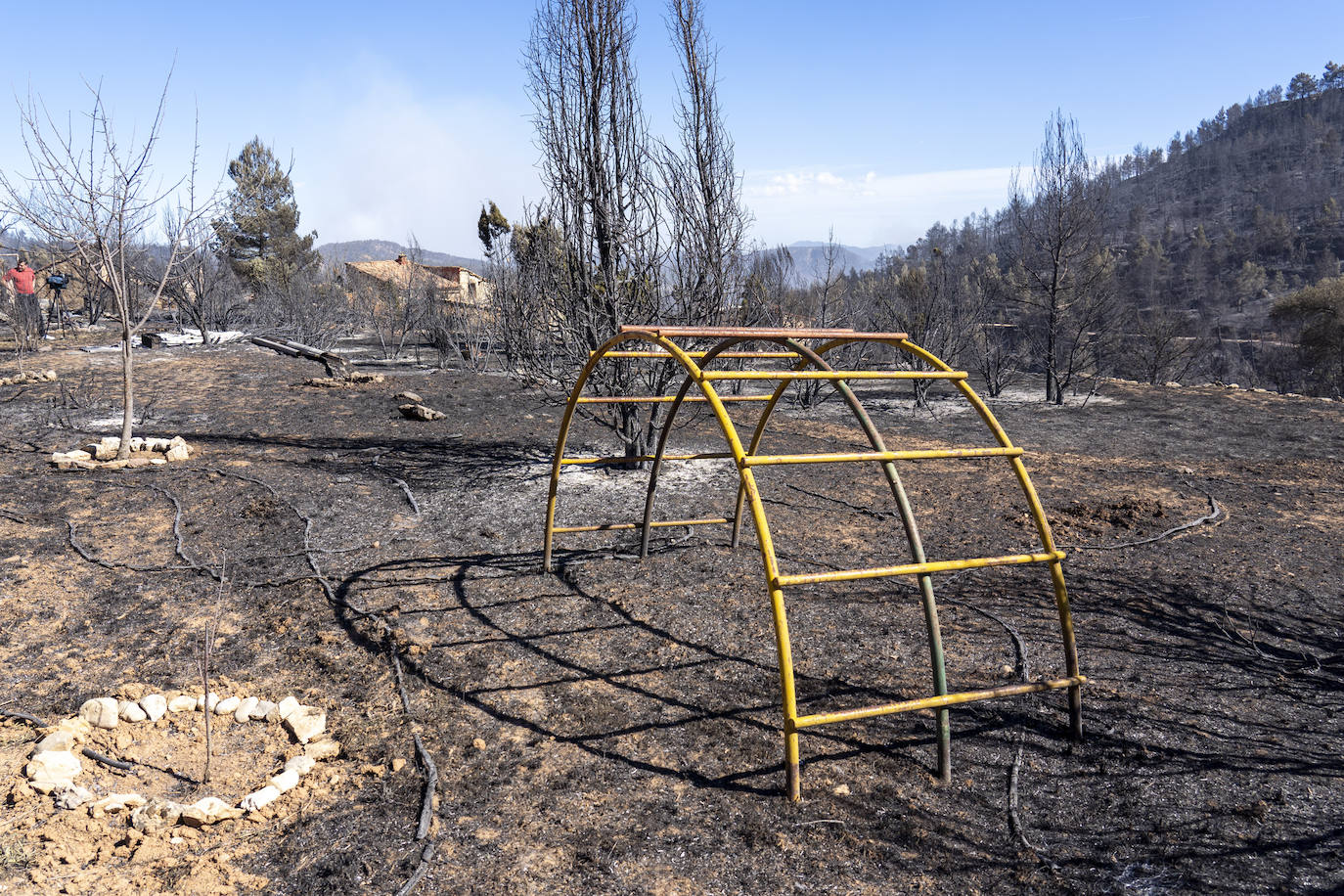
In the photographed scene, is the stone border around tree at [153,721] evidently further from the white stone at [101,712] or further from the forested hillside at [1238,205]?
the forested hillside at [1238,205]

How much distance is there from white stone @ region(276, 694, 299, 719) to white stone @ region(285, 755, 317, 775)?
1.20 ft

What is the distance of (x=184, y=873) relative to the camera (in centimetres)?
237

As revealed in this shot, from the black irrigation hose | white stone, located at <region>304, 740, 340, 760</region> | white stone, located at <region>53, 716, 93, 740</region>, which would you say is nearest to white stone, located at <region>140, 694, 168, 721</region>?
white stone, located at <region>53, 716, 93, 740</region>

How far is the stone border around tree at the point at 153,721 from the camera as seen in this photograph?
2604 millimetres

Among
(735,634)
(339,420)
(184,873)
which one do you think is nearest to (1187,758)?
(735,634)

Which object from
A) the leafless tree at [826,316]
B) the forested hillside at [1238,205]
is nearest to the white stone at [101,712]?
the leafless tree at [826,316]

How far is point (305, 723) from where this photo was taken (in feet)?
10.7

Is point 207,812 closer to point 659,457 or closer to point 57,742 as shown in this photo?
point 57,742

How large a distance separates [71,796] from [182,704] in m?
0.67

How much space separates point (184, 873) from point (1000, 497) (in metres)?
6.50

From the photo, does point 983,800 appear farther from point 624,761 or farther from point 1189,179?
point 1189,179

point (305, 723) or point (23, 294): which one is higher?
point (23, 294)

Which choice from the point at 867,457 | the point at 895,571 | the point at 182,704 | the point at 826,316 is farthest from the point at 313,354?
the point at 895,571

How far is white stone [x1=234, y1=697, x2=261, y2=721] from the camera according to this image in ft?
10.9
